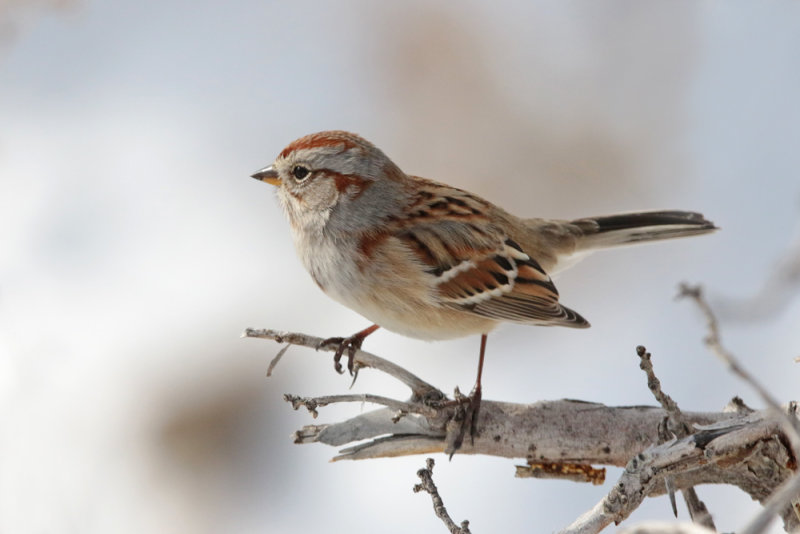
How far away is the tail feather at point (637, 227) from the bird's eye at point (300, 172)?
49.1 inches

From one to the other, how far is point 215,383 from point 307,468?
0.65 meters

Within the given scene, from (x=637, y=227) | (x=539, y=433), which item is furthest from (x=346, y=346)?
(x=637, y=227)

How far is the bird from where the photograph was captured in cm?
314

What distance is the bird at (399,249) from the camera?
3.14m

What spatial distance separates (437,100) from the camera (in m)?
4.99

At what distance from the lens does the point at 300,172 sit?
A: 3348 millimetres

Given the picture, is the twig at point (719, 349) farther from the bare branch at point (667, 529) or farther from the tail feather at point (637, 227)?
the tail feather at point (637, 227)

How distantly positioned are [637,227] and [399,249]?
1.18 m

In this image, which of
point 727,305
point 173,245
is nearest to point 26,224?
point 173,245

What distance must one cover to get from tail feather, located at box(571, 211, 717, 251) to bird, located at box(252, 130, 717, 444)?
43cm

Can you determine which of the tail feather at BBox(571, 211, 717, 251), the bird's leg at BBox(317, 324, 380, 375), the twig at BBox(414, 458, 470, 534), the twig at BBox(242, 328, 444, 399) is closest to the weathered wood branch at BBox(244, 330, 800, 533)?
the twig at BBox(242, 328, 444, 399)

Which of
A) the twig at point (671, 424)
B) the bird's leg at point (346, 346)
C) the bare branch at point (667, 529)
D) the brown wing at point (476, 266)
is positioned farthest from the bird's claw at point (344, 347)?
the bare branch at point (667, 529)

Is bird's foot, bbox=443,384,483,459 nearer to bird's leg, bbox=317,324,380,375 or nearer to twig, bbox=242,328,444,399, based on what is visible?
twig, bbox=242,328,444,399

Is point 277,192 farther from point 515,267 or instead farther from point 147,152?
point 147,152
